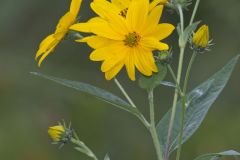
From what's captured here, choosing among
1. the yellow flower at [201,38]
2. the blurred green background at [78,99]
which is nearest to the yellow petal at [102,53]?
the yellow flower at [201,38]

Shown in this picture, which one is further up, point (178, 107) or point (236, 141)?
point (178, 107)

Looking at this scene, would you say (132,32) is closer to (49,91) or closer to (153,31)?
(153,31)

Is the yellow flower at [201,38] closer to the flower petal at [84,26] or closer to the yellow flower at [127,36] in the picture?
the yellow flower at [127,36]

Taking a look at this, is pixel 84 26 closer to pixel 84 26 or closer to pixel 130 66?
pixel 84 26

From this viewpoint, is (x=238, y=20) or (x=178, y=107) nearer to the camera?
(x=178, y=107)

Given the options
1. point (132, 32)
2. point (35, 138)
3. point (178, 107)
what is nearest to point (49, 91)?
point (35, 138)
